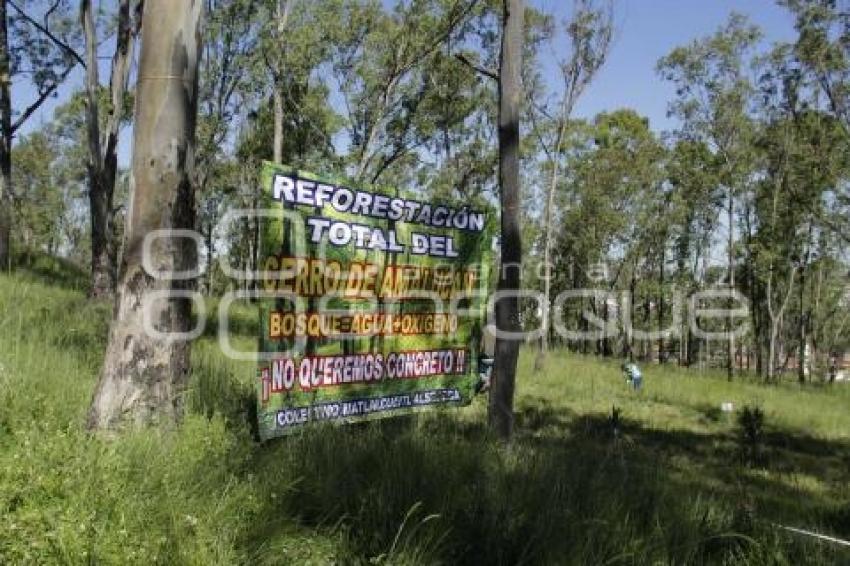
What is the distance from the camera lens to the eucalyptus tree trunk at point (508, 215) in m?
6.99

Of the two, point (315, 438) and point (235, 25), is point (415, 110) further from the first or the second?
point (315, 438)

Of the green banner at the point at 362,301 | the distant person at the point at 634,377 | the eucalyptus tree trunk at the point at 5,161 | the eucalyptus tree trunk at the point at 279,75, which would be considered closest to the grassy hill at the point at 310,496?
the green banner at the point at 362,301

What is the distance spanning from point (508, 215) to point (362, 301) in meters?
1.95

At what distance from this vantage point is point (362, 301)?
5.93 meters

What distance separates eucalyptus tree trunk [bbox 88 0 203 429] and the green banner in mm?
658

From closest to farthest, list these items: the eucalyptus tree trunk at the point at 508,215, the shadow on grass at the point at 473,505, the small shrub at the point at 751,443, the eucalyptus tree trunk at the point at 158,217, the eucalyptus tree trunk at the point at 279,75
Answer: the shadow on grass at the point at 473,505, the eucalyptus tree trunk at the point at 158,217, the eucalyptus tree trunk at the point at 508,215, the small shrub at the point at 751,443, the eucalyptus tree trunk at the point at 279,75

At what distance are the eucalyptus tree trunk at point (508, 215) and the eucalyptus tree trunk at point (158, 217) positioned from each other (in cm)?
328

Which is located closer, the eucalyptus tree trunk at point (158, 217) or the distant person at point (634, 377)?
the eucalyptus tree trunk at point (158, 217)

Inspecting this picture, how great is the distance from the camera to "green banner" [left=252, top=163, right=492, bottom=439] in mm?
5199

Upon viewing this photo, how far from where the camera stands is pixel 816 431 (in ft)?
49.5

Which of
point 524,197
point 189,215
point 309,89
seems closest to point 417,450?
point 189,215

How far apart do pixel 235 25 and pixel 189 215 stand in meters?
23.1

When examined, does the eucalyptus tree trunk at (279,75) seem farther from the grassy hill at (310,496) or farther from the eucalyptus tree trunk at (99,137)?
the grassy hill at (310,496)

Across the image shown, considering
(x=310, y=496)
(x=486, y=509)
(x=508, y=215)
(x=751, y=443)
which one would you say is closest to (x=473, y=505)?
(x=486, y=509)
